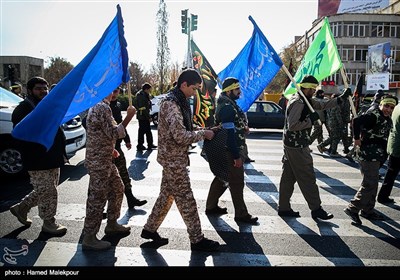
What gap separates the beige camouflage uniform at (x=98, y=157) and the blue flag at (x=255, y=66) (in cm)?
271

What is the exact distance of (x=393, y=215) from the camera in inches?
205

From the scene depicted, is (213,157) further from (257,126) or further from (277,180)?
(257,126)

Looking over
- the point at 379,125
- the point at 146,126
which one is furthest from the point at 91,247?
the point at 146,126

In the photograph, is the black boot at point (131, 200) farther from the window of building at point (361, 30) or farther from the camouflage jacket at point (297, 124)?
the window of building at point (361, 30)

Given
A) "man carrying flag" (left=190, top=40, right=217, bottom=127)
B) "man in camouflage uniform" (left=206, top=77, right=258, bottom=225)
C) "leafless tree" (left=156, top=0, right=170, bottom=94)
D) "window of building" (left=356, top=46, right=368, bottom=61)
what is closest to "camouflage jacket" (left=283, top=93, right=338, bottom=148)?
"man in camouflage uniform" (left=206, top=77, right=258, bottom=225)

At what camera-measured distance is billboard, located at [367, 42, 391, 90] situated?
91.6ft

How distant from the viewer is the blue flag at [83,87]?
3.57 m

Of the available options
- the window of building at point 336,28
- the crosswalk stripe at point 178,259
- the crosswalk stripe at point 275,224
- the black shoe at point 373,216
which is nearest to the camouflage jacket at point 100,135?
the crosswalk stripe at point 178,259

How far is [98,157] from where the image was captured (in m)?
3.94

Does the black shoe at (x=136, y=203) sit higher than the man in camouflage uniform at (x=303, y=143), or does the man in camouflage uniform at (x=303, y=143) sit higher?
the man in camouflage uniform at (x=303, y=143)

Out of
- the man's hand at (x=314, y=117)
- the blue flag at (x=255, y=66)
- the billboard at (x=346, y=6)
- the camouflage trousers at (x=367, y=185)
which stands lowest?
the camouflage trousers at (x=367, y=185)

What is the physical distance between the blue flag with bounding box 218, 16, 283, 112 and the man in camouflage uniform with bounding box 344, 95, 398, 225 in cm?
155

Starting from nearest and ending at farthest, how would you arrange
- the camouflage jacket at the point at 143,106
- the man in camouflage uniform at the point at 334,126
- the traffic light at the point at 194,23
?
the man in camouflage uniform at the point at 334,126 → the camouflage jacket at the point at 143,106 → the traffic light at the point at 194,23
